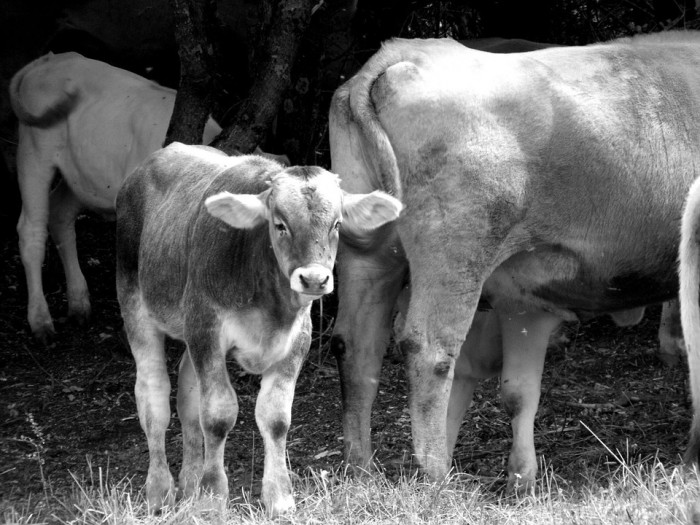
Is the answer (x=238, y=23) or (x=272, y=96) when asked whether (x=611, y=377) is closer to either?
(x=272, y=96)

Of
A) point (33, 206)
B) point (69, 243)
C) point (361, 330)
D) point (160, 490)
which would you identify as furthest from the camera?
point (69, 243)

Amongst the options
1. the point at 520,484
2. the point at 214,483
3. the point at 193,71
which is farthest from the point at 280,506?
the point at 193,71

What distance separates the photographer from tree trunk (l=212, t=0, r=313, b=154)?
7.56m

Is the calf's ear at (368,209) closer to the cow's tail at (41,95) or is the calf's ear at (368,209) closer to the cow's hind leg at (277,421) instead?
the cow's hind leg at (277,421)

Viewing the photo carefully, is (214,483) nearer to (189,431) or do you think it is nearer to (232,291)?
(189,431)

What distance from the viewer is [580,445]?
278 inches

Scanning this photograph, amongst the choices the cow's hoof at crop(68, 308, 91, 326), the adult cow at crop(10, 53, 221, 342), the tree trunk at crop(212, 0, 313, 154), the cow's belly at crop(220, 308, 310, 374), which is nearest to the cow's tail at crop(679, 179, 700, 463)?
the cow's belly at crop(220, 308, 310, 374)

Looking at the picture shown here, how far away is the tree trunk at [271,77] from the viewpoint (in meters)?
7.56

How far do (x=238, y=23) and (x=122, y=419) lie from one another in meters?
3.83

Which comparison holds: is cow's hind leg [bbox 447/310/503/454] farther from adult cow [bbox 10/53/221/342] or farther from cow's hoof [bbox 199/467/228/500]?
adult cow [bbox 10/53/221/342]

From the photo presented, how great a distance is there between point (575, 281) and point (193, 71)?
2.76 metres

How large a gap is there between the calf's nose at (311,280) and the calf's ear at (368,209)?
52 centimetres

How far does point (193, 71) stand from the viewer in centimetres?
767

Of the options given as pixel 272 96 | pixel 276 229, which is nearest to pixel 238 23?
pixel 272 96
